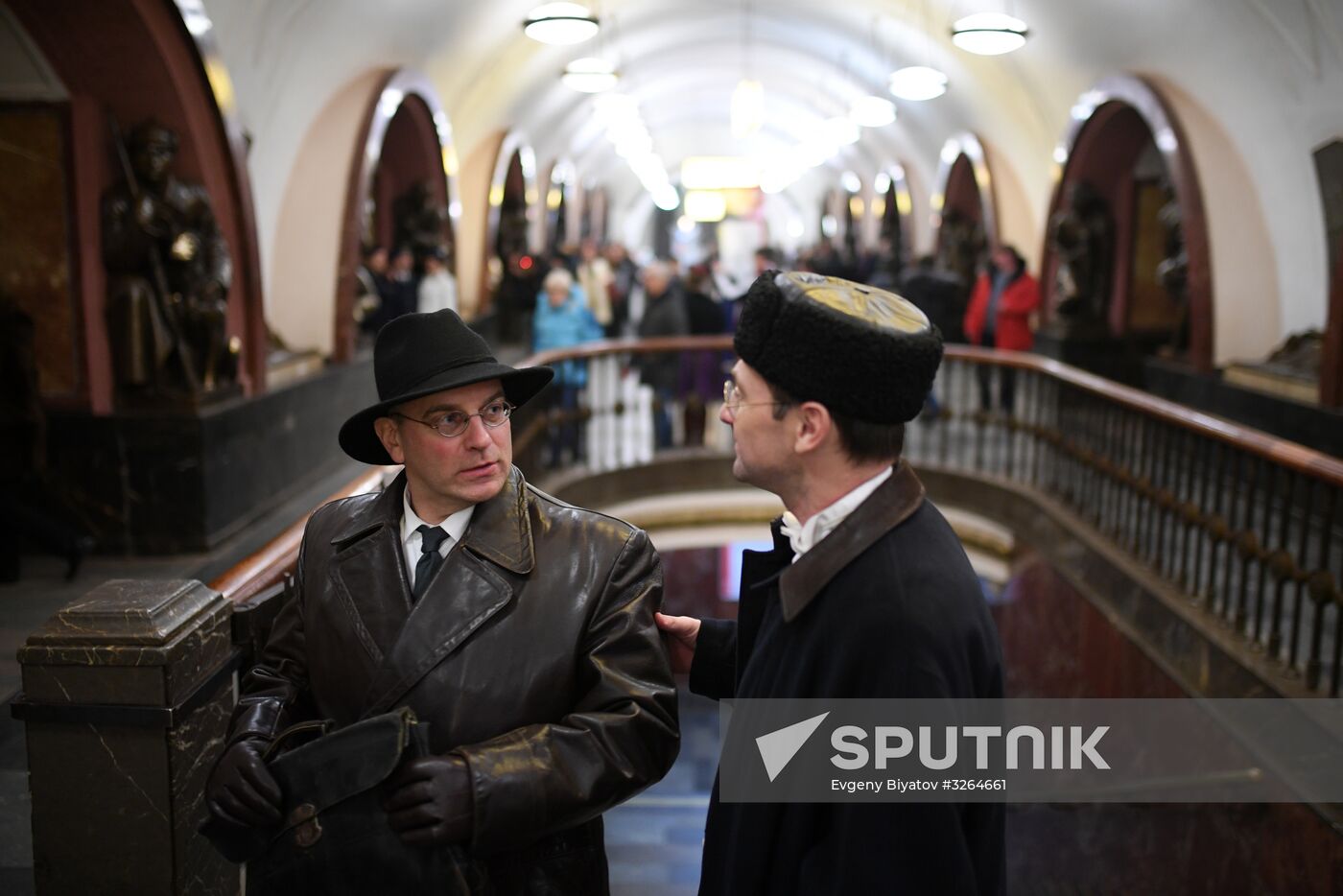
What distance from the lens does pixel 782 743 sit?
175cm

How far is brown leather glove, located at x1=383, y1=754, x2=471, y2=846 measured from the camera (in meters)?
1.79

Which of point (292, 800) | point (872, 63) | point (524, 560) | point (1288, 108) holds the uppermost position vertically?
point (872, 63)

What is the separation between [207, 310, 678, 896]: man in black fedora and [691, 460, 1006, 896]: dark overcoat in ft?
0.85

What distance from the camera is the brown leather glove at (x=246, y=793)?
189 cm

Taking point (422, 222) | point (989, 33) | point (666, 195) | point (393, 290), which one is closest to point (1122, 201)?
point (989, 33)

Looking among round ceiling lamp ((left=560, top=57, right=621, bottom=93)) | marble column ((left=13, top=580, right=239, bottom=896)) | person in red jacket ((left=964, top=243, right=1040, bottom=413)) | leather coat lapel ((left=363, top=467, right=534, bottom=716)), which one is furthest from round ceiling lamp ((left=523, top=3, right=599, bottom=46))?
leather coat lapel ((left=363, top=467, right=534, bottom=716))

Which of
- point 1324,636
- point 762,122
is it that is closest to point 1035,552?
point 1324,636

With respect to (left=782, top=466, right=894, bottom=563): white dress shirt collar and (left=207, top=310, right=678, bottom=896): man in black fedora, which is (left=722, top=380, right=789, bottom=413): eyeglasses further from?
(left=207, top=310, right=678, bottom=896): man in black fedora

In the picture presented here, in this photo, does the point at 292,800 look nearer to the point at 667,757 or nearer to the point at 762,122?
the point at 667,757

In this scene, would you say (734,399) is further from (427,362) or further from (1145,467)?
(1145,467)

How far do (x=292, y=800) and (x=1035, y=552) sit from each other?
22.1 feet

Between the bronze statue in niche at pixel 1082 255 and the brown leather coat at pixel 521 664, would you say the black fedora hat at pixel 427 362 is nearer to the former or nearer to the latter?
the brown leather coat at pixel 521 664

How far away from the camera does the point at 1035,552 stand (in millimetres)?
7930

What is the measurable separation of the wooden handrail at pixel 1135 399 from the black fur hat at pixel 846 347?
3.19 meters
